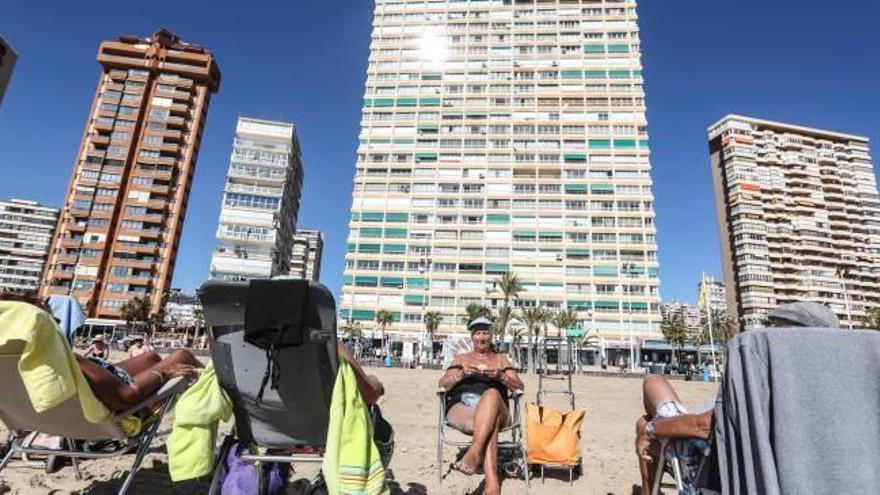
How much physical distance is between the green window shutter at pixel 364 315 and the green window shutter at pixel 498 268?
55.1ft

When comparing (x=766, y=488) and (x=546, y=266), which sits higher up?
(x=546, y=266)

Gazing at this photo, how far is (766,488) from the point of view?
151cm

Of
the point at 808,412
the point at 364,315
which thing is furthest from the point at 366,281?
the point at 808,412

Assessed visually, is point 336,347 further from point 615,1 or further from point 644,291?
point 615,1

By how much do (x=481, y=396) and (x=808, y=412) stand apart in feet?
8.82

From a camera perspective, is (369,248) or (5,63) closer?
(5,63)

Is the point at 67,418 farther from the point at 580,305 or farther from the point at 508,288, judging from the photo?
the point at 580,305

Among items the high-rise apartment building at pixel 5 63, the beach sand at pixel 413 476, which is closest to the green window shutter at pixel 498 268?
the beach sand at pixel 413 476

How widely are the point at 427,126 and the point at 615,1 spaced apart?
36378 mm

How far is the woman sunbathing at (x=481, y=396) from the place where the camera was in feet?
11.0

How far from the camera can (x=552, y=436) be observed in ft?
14.6

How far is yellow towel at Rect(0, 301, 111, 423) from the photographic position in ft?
7.00

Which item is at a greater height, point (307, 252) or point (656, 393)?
point (307, 252)

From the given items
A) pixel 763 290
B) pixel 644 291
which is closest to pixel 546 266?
pixel 644 291
